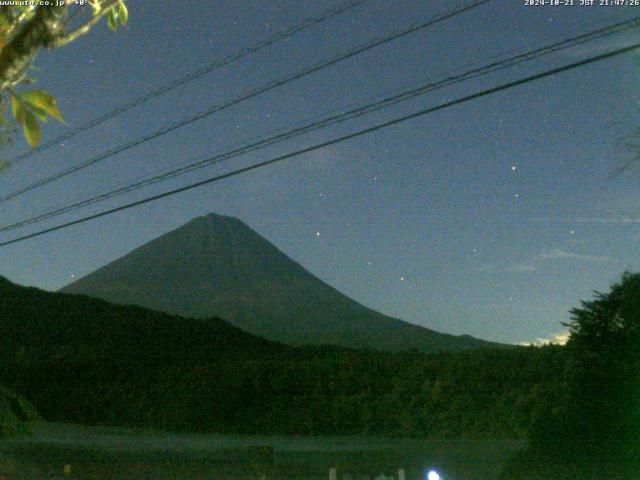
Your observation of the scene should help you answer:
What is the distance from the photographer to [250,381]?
25.7 metres

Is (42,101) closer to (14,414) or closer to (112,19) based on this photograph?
(112,19)

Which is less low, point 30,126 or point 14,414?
point 30,126

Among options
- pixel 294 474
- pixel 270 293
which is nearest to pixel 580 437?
pixel 294 474

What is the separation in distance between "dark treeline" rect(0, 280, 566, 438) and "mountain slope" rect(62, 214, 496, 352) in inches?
338

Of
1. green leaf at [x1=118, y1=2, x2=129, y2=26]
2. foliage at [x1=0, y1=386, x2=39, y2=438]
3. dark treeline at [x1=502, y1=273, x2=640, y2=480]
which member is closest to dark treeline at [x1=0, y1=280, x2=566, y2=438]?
dark treeline at [x1=502, y1=273, x2=640, y2=480]

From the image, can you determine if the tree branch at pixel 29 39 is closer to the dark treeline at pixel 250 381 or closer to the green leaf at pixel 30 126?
the green leaf at pixel 30 126

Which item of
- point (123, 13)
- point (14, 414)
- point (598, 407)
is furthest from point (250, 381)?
point (123, 13)

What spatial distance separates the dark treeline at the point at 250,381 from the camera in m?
21.4

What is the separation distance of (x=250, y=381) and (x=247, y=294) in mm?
32664

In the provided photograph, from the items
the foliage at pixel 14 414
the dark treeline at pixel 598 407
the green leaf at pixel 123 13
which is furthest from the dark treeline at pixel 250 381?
the green leaf at pixel 123 13

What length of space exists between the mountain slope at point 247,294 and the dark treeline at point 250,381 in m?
8.58

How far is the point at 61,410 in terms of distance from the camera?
95.5 ft

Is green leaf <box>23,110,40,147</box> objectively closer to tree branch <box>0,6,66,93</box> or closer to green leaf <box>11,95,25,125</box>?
green leaf <box>11,95,25,125</box>

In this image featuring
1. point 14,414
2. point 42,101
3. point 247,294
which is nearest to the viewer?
point 42,101
